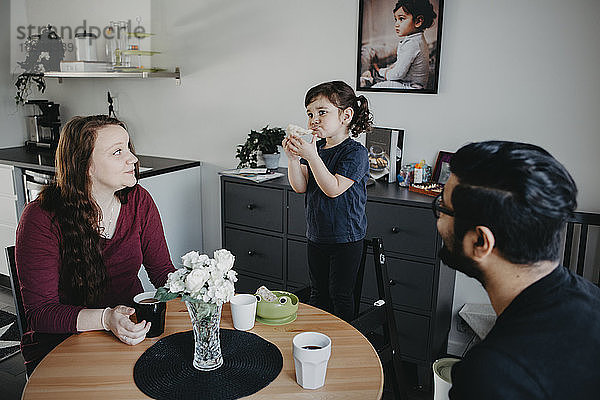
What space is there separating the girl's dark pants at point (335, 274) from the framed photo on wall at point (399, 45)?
106 cm

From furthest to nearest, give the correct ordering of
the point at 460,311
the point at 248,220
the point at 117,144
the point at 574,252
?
the point at 248,220, the point at 460,311, the point at 574,252, the point at 117,144

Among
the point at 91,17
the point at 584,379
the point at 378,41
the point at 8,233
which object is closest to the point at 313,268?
the point at 378,41

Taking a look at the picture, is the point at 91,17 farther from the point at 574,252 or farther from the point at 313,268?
the point at 574,252

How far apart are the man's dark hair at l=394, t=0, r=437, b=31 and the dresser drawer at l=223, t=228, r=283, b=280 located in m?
1.38

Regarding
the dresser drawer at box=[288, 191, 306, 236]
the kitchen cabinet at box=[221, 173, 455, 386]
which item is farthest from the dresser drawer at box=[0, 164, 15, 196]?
the dresser drawer at box=[288, 191, 306, 236]

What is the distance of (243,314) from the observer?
1628mm

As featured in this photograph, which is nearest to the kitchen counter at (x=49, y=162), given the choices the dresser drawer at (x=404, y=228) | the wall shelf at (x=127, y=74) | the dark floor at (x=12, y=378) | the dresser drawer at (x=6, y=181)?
the dresser drawer at (x=6, y=181)

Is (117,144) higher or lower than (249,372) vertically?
higher

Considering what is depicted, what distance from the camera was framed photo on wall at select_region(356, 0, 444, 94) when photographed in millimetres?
2848

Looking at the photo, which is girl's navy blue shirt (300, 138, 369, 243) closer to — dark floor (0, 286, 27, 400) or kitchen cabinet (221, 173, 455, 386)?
kitchen cabinet (221, 173, 455, 386)

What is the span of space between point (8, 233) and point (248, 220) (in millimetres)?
1738

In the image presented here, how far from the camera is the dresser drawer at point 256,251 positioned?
3123mm

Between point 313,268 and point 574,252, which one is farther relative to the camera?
point 574,252

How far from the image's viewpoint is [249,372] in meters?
1.42
